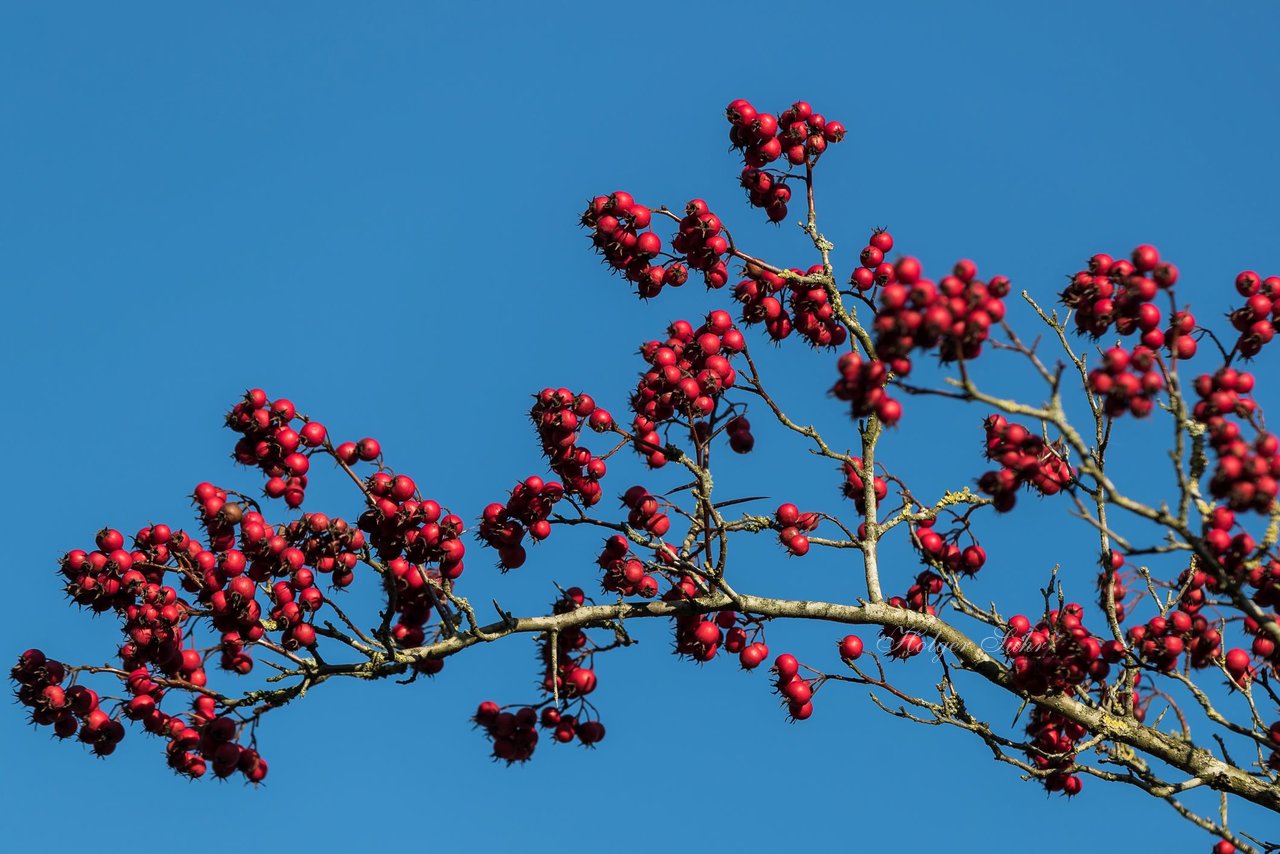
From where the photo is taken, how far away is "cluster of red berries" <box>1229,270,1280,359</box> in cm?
682

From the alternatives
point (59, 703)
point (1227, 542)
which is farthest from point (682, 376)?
point (59, 703)

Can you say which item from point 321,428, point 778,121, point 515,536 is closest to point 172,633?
point 321,428

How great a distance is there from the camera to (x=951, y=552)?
8070 millimetres

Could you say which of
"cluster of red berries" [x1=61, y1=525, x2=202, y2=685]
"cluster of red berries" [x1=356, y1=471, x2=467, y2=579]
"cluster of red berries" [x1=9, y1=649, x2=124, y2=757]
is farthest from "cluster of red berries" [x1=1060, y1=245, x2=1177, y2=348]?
"cluster of red berries" [x1=9, y1=649, x2=124, y2=757]

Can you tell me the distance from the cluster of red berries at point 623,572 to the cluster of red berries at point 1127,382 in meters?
2.87

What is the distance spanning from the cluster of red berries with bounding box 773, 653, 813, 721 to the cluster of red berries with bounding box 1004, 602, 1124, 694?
3.79ft

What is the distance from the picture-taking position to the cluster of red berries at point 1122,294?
6191mm

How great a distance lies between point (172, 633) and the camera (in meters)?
7.09

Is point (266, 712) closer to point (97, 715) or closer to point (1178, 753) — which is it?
point (97, 715)

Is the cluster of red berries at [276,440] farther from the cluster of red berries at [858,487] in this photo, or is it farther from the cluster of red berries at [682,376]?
the cluster of red berries at [858,487]

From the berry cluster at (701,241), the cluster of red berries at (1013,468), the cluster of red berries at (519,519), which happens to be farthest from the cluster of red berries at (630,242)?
the cluster of red berries at (1013,468)

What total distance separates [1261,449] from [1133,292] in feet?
3.54

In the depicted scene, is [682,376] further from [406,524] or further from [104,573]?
[104,573]

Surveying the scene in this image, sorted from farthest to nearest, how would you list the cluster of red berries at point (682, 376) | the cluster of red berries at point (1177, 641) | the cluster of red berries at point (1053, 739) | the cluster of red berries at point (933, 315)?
the cluster of red berries at point (1053, 739) → the cluster of red berries at point (682, 376) → the cluster of red berries at point (1177, 641) → the cluster of red berries at point (933, 315)
